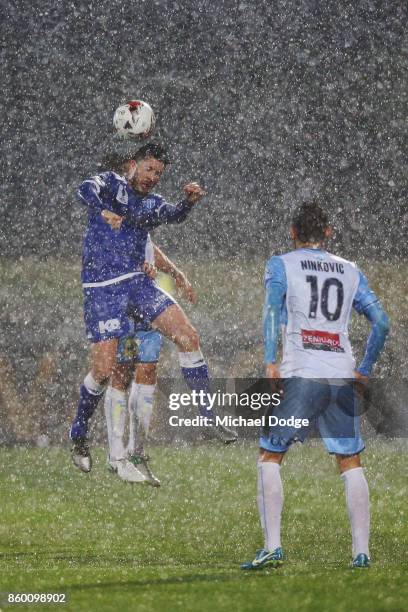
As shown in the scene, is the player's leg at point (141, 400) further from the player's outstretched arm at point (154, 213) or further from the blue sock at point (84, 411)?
the player's outstretched arm at point (154, 213)

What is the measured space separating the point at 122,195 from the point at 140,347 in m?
1.13

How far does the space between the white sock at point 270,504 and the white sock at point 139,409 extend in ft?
5.02

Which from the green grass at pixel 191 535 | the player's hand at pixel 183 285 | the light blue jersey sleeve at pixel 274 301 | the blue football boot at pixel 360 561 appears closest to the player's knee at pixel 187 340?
the player's hand at pixel 183 285

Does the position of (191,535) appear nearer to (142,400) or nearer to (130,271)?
(142,400)

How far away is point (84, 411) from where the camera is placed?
309 inches

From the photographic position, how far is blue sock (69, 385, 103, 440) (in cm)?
782

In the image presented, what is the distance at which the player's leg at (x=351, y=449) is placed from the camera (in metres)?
6.61

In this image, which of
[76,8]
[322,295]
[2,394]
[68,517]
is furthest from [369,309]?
[76,8]

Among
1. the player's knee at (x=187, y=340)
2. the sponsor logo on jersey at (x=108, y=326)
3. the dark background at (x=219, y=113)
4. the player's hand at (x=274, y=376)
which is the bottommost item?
the player's hand at (x=274, y=376)

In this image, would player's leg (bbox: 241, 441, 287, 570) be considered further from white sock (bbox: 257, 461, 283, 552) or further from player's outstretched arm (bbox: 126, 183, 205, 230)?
player's outstretched arm (bbox: 126, 183, 205, 230)

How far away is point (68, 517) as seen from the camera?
10.8 m

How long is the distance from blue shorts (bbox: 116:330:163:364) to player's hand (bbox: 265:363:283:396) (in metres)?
1.49

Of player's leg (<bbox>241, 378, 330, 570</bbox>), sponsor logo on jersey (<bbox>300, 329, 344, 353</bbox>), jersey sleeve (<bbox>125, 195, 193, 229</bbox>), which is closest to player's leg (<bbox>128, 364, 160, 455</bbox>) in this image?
jersey sleeve (<bbox>125, 195, 193, 229</bbox>)

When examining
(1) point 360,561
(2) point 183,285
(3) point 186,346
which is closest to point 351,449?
(1) point 360,561
